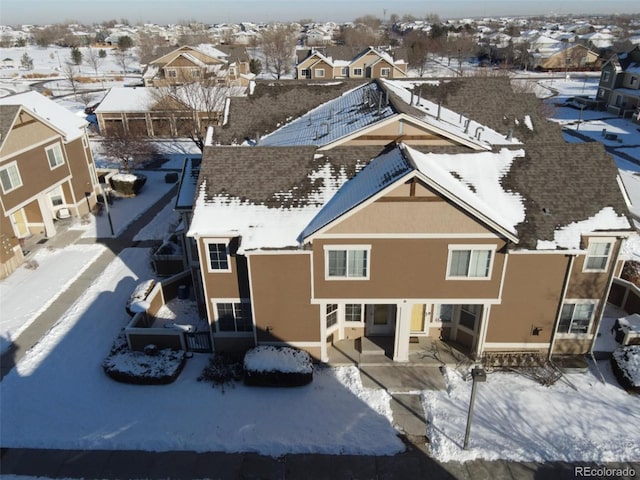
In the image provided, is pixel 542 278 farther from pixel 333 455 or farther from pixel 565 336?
pixel 333 455

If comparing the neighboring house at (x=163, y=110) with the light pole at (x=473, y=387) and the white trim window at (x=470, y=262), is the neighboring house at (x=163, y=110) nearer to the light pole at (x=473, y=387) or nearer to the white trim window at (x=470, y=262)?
the white trim window at (x=470, y=262)

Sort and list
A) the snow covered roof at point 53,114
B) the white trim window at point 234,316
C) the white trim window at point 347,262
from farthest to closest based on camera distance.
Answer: the snow covered roof at point 53,114
the white trim window at point 234,316
the white trim window at point 347,262

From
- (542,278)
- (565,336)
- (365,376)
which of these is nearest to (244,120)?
(365,376)

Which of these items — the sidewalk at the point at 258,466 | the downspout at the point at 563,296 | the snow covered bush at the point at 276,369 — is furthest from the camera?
the snow covered bush at the point at 276,369

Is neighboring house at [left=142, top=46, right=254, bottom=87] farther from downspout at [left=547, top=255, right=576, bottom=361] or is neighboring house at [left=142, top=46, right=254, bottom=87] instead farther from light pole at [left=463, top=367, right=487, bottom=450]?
light pole at [left=463, top=367, right=487, bottom=450]

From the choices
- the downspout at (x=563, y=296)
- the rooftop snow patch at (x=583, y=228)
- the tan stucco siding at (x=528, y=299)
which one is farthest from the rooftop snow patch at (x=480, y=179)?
the downspout at (x=563, y=296)

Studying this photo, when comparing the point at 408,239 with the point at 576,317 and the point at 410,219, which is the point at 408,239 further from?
the point at 576,317

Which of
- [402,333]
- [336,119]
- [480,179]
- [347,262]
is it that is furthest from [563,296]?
[336,119]
